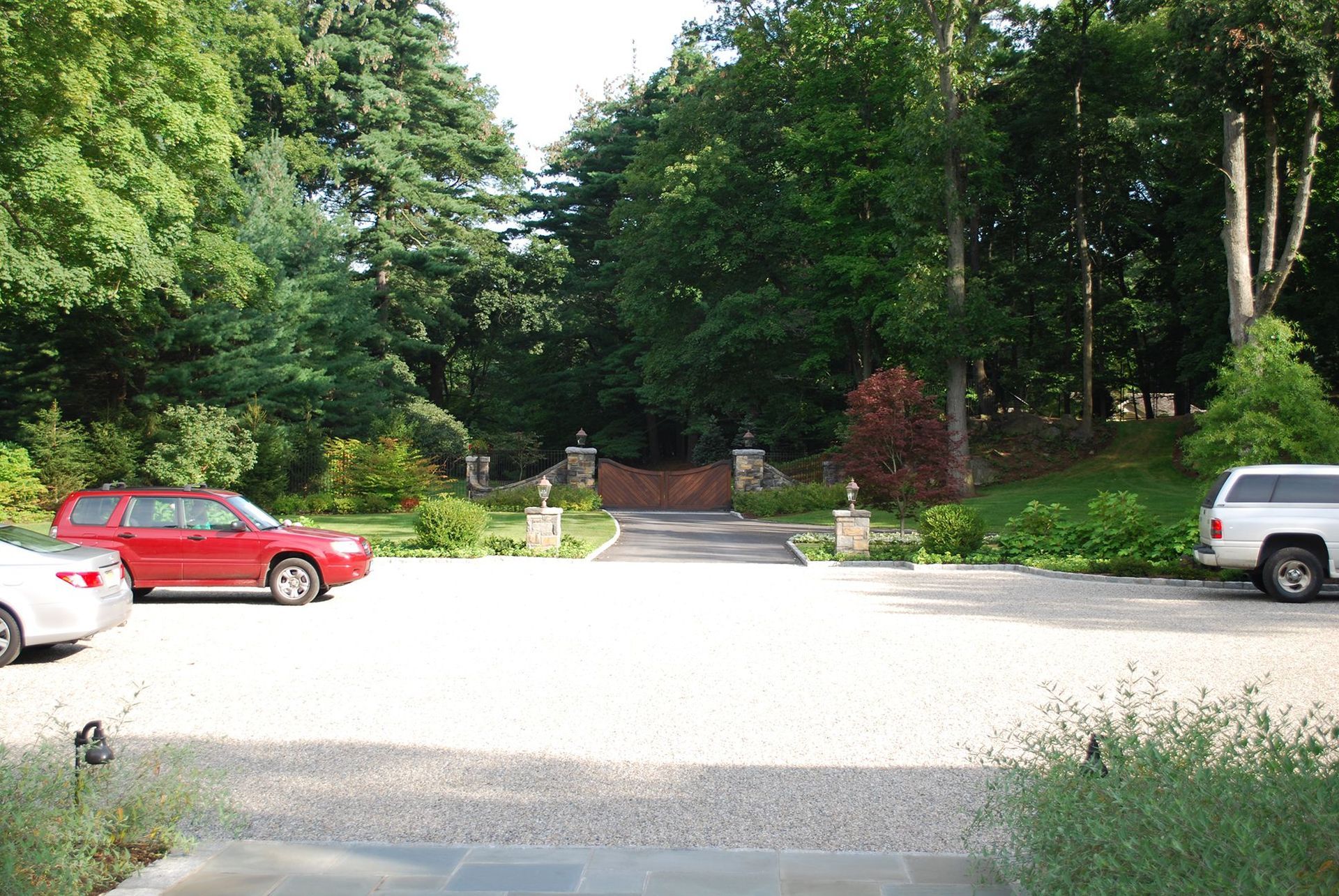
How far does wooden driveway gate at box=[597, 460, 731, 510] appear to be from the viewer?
3928cm

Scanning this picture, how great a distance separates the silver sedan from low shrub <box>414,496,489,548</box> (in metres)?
10.9

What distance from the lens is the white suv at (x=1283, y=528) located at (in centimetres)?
1507

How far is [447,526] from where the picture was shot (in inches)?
843

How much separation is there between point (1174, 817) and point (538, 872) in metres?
2.79

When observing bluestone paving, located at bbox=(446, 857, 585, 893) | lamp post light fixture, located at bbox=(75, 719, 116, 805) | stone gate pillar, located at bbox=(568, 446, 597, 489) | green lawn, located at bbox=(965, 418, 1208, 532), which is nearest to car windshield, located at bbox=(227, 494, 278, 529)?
lamp post light fixture, located at bbox=(75, 719, 116, 805)

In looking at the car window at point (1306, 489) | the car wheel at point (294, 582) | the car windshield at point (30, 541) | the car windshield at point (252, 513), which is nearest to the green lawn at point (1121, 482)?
the car window at point (1306, 489)

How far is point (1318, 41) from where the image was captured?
22.5 m

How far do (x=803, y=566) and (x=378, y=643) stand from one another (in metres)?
10.5

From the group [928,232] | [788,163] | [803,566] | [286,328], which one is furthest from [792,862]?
[788,163]

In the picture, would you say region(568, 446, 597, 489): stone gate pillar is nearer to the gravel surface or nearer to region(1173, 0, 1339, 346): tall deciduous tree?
region(1173, 0, 1339, 346): tall deciduous tree

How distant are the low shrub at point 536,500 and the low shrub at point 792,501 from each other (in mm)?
5356

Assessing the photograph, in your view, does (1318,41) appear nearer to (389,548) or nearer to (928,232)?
(928,232)

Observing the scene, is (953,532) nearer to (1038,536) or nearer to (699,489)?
(1038,536)

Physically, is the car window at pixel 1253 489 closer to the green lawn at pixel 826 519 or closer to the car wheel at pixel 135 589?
the green lawn at pixel 826 519
